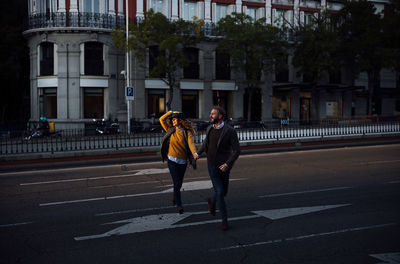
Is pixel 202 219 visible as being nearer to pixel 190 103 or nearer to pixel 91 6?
pixel 91 6

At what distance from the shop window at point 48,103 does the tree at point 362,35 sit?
84.4ft

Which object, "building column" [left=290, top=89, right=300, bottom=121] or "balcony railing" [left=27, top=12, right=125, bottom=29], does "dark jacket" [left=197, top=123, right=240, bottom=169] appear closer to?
"balcony railing" [left=27, top=12, right=125, bottom=29]

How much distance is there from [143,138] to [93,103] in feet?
49.9

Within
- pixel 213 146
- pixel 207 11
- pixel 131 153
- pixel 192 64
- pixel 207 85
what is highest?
pixel 207 11

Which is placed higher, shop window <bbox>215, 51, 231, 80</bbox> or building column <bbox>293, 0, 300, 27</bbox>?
building column <bbox>293, 0, 300, 27</bbox>

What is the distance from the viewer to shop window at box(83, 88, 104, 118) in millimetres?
32312

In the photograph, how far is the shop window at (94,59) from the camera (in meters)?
32.1

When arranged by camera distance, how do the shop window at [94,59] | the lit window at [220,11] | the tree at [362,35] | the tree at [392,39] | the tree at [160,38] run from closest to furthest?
the tree at [160,38] → the shop window at [94,59] → the tree at [392,39] → the lit window at [220,11] → the tree at [362,35]

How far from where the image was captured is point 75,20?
103 feet

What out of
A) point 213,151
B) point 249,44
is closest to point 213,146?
point 213,151

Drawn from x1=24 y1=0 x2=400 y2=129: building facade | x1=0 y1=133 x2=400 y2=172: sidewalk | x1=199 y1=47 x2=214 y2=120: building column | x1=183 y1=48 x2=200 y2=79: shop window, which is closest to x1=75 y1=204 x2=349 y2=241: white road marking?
x1=0 y1=133 x2=400 y2=172: sidewalk

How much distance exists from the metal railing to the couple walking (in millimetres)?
10382

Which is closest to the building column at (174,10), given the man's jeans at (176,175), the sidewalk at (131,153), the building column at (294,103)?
the building column at (294,103)

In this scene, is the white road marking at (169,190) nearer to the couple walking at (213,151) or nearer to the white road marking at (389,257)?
the couple walking at (213,151)
